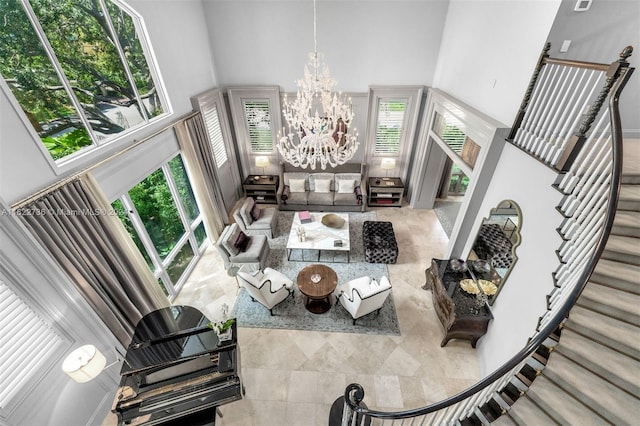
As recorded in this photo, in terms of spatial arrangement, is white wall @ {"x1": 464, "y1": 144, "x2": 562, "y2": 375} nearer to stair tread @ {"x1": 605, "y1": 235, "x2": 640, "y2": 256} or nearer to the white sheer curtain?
stair tread @ {"x1": 605, "y1": 235, "x2": 640, "y2": 256}

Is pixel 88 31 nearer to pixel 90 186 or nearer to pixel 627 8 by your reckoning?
pixel 90 186

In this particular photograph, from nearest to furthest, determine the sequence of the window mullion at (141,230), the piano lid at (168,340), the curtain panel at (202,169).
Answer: the piano lid at (168,340), the window mullion at (141,230), the curtain panel at (202,169)

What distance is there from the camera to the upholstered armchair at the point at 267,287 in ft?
14.6

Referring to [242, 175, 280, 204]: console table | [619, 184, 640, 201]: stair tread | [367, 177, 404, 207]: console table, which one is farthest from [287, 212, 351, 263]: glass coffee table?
[619, 184, 640, 201]: stair tread

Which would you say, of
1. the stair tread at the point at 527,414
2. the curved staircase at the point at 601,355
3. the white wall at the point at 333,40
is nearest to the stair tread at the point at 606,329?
the curved staircase at the point at 601,355

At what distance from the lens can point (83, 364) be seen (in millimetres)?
2531

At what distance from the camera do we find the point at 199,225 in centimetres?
623

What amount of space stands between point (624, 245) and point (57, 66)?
6.37m

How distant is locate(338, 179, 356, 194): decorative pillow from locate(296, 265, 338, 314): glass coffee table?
304cm

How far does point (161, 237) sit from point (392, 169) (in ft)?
20.6

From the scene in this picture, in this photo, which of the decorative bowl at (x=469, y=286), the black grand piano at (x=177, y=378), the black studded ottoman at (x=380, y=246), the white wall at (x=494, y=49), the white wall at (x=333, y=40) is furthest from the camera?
the white wall at (x=333, y=40)

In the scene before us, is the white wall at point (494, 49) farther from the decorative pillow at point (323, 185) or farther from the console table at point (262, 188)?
the console table at point (262, 188)

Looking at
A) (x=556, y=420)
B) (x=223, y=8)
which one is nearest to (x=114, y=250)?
(x=556, y=420)

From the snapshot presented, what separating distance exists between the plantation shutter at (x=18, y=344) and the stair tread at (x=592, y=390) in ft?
16.8
